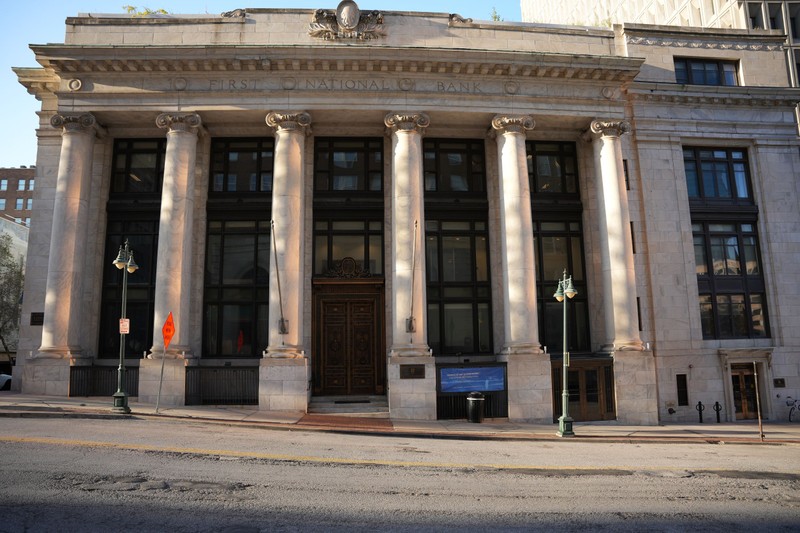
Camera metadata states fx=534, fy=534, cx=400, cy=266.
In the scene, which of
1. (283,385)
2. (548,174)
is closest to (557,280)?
(548,174)

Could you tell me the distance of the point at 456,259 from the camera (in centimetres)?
2484

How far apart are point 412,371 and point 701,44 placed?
73.0 ft

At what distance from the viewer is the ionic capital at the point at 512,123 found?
2309 cm

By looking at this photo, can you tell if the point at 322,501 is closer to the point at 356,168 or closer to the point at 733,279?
the point at 356,168

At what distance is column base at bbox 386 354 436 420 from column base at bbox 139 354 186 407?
26.4 ft

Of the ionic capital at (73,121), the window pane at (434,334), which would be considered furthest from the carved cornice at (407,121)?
the ionic capital at (73,121)

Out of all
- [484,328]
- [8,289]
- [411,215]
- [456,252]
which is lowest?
[484,328]

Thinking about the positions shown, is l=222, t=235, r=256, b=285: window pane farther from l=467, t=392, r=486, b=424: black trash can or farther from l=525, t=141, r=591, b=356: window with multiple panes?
l=525, t=141, r=591, b=356: window with multiple panes

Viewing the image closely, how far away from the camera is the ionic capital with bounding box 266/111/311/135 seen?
22328 millimetres

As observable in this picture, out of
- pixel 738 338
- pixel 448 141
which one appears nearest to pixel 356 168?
pixel 448 141

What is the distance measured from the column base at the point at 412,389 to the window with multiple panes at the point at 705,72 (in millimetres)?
19308

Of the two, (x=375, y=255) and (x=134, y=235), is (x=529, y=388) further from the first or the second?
(x=134, y=235)

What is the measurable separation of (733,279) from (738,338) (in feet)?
9.29

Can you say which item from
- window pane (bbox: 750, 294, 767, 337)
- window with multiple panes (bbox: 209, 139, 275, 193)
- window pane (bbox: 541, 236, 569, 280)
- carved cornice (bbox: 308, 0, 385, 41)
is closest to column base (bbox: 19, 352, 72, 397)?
window with multiple panes (bbox: 209, 139, 275, 193)
